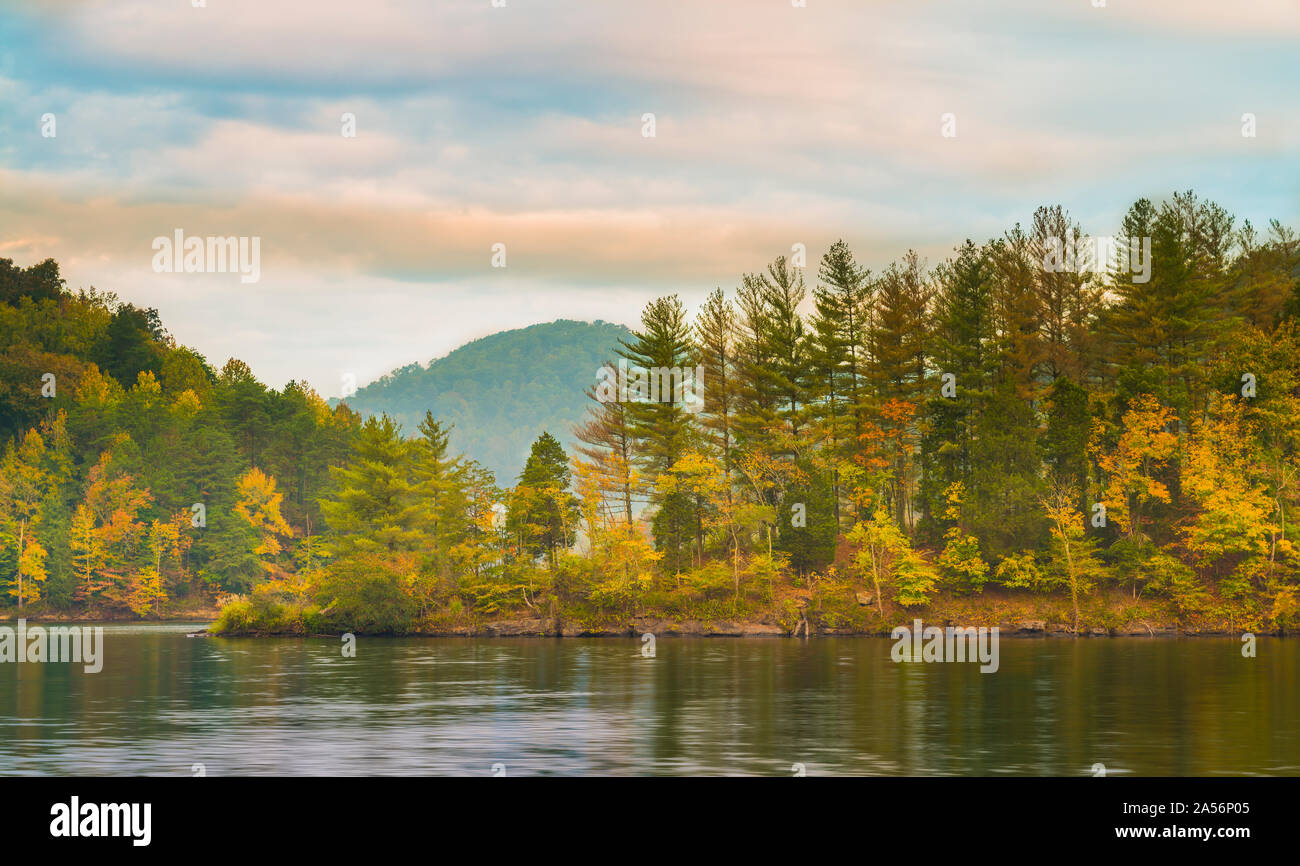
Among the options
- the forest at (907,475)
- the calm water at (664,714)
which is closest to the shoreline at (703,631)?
the forest at (907,475)

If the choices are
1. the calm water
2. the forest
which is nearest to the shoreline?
the forest

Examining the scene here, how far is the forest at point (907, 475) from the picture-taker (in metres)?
71.8

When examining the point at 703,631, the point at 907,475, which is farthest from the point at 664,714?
the point at 907,475

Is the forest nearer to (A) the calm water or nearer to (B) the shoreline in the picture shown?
(B) the shoreline

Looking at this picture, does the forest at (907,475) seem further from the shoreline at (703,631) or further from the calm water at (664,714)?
the calm water at (664,714)

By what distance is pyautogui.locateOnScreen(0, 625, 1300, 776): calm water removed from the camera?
2688 centimetres

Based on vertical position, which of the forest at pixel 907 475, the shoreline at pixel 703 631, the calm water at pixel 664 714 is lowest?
the shoreline at pixel 703 631

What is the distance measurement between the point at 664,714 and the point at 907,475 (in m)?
51.8

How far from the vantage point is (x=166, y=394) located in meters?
136

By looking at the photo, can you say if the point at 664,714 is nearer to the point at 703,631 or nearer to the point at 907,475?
the point at 703,631

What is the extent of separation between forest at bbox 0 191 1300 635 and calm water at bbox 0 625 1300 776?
45.5 feet

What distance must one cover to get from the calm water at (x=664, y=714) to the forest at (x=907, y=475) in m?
13.9
